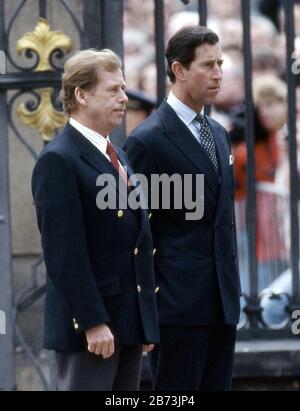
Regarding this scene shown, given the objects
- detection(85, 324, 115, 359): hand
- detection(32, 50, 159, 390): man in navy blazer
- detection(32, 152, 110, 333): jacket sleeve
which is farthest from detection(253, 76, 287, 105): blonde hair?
detection(85, 324, 115, 359): hand

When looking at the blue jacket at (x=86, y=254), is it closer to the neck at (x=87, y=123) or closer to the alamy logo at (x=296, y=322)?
the neck at (x=87, y=123)

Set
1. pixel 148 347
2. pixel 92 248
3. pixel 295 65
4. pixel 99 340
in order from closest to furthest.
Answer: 1. pixel 99 340
2. pixel 92 248
3. pixel 148 347
4. pixel 295 65

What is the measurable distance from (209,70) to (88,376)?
123 centimetres

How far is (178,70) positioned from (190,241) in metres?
0.62

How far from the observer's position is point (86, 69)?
460 centimetres

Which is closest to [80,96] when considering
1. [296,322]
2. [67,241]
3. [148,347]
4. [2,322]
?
[67,241]

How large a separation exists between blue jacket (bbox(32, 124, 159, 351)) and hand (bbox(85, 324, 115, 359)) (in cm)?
2

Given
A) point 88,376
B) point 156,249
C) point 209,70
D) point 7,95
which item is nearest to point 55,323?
point 88,376

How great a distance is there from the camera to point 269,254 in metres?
6.60

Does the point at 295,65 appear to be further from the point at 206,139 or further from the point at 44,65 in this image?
the point at 206,139

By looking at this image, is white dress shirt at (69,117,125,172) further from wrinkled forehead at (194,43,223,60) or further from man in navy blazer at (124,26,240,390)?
wrinkled forehead at (194,43,223,60)

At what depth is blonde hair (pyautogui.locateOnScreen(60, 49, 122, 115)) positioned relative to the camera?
4602 millimetres

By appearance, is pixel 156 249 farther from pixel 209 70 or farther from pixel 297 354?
pixel 297 354

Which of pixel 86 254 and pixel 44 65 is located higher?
pixel 44 65
